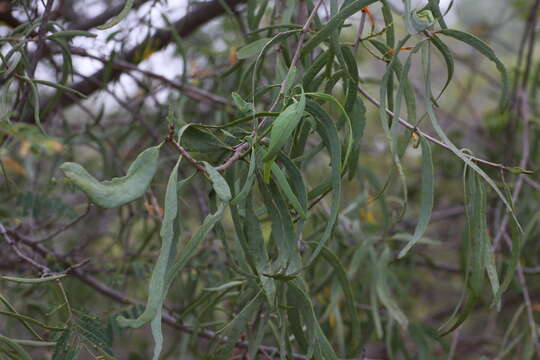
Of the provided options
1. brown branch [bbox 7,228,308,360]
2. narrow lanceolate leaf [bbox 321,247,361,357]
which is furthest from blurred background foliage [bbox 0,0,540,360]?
narrow lanceolate leaf [bbox 321,247,361,357]

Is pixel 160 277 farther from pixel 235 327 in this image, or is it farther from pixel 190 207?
pixel 190 207

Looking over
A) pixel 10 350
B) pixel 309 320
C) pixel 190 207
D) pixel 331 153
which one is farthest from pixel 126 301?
pixel 331 153

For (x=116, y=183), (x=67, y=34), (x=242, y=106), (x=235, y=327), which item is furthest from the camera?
(x=67, y=34)

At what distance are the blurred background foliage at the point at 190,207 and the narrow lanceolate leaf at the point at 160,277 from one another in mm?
97

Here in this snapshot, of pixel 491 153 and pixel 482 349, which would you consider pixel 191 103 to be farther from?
pixel 482 349

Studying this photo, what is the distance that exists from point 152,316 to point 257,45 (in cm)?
44

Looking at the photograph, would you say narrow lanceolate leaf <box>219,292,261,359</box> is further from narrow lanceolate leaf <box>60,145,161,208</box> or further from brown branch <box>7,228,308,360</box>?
narrow lanceolate leaf <box>60,145,161,208</box>

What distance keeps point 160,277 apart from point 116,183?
9cm

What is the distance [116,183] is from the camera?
0.51m

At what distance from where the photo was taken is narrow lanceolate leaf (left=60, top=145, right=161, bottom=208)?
1.60 ft

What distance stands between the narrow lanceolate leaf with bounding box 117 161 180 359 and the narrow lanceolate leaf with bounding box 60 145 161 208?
0.03m

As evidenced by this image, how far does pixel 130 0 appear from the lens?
0.69m

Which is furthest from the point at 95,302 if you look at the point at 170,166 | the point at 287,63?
the point at 287,63

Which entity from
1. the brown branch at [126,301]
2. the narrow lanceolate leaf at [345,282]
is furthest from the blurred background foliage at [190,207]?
the narrow lanceolate leaf at [345,282]
